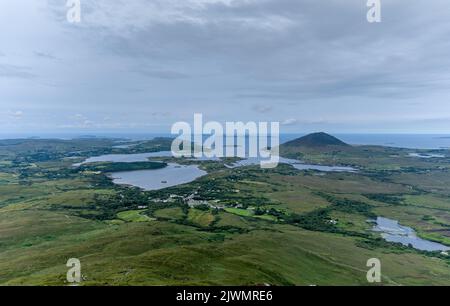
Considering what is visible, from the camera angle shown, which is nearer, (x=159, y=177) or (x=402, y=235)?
(x=402, y=235)

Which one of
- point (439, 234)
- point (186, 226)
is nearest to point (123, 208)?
point (186, 226)

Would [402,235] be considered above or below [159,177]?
below

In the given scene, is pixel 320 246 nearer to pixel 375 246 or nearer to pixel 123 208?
pixel 375 246

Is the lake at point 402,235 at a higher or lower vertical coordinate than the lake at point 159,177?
lower

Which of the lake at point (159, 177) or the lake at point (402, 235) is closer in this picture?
the lake at point (402, 235)
